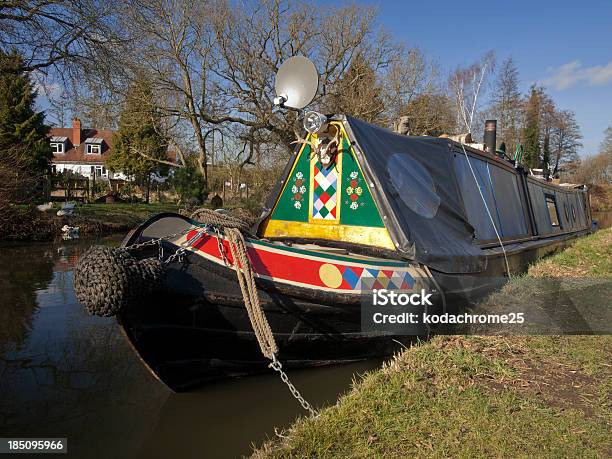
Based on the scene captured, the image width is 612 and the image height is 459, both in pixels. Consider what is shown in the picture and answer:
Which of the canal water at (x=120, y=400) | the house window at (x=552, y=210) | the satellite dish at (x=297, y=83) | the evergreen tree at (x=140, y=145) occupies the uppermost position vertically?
the evergreen tree at (x=140, y=145)

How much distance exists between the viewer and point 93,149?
154 feet

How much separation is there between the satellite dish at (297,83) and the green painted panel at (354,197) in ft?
2.07

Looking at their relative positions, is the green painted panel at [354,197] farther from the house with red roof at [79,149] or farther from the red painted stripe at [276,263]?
the house with red roof at [79,149]

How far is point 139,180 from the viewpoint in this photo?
94.3 ft

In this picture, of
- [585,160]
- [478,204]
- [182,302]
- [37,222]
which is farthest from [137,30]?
[585,160]

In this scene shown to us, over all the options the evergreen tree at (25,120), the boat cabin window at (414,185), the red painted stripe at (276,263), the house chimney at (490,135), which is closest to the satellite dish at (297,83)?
the boat cabin window at (414,185)

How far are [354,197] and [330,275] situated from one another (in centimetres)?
131

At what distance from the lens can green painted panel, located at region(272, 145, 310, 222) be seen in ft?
18.8

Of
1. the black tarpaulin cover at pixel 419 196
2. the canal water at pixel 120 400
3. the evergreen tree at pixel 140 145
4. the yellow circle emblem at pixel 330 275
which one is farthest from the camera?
the evergreen tree at pixel 140 145

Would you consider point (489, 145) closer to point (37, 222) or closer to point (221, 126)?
point (37, 222)

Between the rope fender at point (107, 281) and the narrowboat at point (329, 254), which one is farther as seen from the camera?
the narrowboat at point (329, 254)

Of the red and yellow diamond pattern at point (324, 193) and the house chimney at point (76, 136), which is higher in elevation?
the house chimney at point (76, 136)

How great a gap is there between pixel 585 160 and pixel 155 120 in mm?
44374

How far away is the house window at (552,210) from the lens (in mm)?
10994
